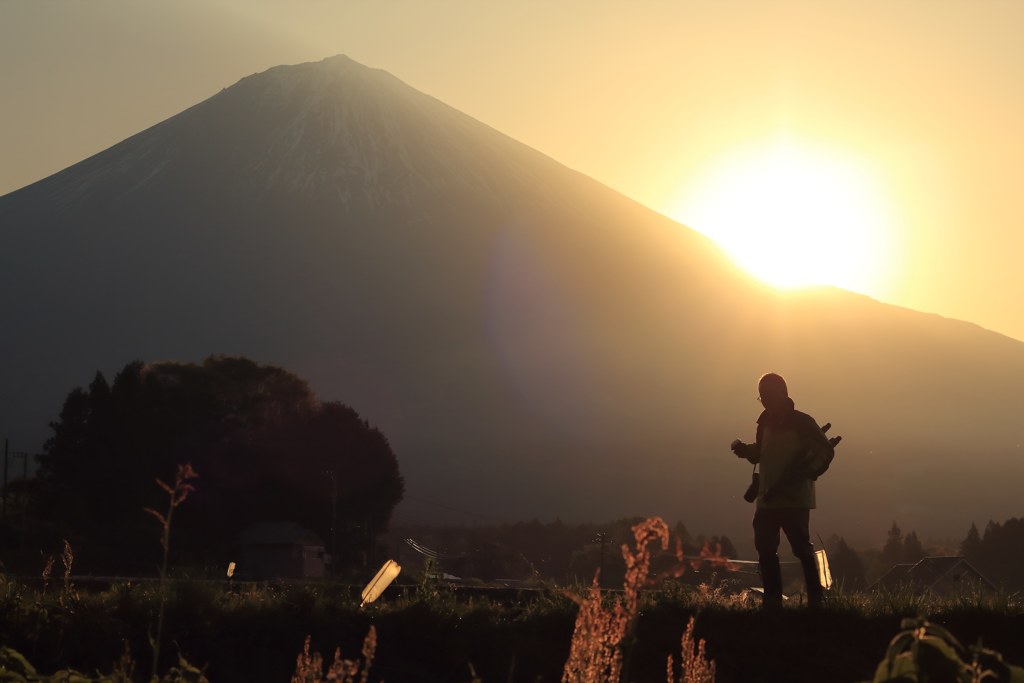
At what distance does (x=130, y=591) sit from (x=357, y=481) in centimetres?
5237

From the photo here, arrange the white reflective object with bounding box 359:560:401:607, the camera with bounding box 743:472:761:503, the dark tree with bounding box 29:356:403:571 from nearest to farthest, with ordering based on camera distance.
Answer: the white reflective object with bounding box 359:560:401:607
the camera with bounding box 743:472:761:503
the dark tree with bounding box 29:356:403:571

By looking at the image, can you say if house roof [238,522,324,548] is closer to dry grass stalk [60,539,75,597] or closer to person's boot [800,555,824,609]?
person's boot [800,555,824,609]

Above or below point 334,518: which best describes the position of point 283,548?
below

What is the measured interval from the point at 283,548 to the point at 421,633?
4718 centimetres

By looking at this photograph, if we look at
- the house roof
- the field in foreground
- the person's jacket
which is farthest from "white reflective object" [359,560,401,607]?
the house roof

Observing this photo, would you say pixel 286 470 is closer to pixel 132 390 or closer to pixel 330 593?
pixel 132 390

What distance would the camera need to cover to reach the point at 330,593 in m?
9.55

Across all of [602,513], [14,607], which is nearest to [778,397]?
[14,607]

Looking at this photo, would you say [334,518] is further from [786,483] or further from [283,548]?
[786,483]

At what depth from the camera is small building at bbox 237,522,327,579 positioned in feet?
170

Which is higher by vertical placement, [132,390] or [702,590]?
[132,390]

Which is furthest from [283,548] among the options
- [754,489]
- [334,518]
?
[754,489]

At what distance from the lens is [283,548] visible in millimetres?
54688

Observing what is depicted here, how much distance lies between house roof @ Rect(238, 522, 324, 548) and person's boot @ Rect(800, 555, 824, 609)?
45.4m
